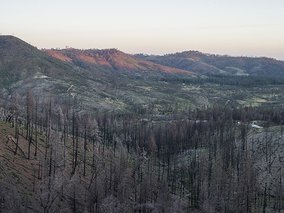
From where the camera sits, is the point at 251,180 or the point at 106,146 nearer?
the point at 251,180

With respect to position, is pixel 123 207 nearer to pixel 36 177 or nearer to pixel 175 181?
pixel 36 177

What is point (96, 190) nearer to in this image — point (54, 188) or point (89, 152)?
point (54, 188)

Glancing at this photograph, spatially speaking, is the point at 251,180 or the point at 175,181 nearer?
the point at 251,180

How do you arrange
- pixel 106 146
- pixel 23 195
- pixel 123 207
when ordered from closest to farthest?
1. pixel 123 207
2. pixel 23 195
3. pixel 106 146

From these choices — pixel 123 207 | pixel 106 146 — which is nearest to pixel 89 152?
pixel 106 146

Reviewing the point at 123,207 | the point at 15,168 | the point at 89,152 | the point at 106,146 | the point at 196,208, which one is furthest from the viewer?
the point at 106,146

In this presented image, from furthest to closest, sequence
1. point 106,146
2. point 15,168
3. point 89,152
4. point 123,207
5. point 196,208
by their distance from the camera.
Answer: point 106,146 → point 89,152 → point 196,208 → point 15,168 → point 123,207

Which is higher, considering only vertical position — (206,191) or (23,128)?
(23,128)

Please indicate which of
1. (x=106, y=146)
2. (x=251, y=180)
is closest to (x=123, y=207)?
(x=251, y=180)

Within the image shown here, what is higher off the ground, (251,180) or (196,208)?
(251,180)
